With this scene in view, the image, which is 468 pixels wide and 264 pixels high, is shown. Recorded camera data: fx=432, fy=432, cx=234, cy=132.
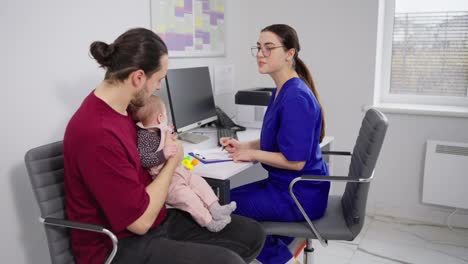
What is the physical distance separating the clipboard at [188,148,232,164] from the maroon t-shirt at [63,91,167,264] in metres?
0.63

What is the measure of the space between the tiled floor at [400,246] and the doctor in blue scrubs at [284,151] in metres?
0.74

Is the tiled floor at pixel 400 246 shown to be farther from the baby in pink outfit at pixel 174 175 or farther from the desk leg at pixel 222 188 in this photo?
the baby in pink outfit at pixel 174 175

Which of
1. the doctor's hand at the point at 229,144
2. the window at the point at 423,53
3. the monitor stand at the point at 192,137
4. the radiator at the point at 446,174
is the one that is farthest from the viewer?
the window at the point at 423,53

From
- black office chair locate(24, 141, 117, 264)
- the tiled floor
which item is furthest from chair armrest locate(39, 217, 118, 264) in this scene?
the tiled floor

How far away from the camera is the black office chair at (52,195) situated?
4.49 ft

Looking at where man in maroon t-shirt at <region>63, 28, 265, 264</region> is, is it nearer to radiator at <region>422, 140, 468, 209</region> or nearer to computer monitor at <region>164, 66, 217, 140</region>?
computer monitor at <region>164, 66, 217, 140</region>

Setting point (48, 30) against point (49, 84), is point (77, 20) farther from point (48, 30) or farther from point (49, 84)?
point (49, 84)

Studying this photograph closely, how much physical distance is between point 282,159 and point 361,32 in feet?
5.34

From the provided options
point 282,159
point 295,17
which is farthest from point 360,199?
point 295,17

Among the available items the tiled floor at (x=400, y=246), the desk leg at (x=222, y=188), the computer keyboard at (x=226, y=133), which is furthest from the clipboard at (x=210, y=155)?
the tiled floor at (x=400, y=246)

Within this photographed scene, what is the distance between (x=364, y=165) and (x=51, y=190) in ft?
3.80

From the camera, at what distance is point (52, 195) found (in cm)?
141

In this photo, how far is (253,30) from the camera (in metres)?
3.37

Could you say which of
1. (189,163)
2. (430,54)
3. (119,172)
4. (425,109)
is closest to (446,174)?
(425,109)
